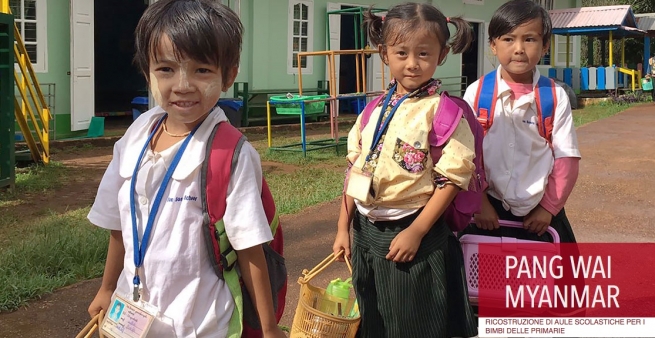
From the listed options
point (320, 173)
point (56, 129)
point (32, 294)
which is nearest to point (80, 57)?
point (56, 129)

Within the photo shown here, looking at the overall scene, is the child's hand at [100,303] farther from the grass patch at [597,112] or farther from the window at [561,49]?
the window at [561,49]

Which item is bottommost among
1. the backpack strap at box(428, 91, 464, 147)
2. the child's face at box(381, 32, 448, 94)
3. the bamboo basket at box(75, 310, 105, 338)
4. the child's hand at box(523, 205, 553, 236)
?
the bamboo basket at box(75, 310, 105, 338)

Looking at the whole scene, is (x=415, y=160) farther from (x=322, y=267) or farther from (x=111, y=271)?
(x=111, y=271)

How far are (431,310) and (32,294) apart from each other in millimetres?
2355

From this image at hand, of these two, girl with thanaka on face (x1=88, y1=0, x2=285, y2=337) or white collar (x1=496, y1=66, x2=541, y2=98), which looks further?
white collar (x1=496, y1=66, x2=541, y2=98)

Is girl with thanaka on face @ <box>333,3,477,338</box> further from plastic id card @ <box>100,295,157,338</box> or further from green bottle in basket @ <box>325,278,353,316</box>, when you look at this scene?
plastic id card @ <box>100,295,157,338</box>

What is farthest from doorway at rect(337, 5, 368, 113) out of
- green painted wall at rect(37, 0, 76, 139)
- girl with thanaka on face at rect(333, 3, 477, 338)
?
girl with thanaka on face at rect(333, 3, 477, 338)

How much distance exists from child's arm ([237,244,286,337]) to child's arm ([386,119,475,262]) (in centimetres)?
66

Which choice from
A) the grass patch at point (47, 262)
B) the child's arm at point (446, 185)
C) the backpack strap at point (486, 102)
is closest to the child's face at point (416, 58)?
the child's arm at point (446, 185)

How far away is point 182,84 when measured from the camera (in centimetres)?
185

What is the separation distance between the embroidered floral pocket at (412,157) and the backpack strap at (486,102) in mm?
535

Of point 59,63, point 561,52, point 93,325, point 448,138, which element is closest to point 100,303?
point 93,325

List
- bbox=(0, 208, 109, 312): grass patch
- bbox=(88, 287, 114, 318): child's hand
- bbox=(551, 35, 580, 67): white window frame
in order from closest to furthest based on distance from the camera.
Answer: bbox=(88, 287, 114, 318): child's hand
bbox=(0, 208, 109, 312): grass patch
bbox=(551, 35, 580, 67): white window frame

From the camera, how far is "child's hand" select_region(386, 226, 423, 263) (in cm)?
237
